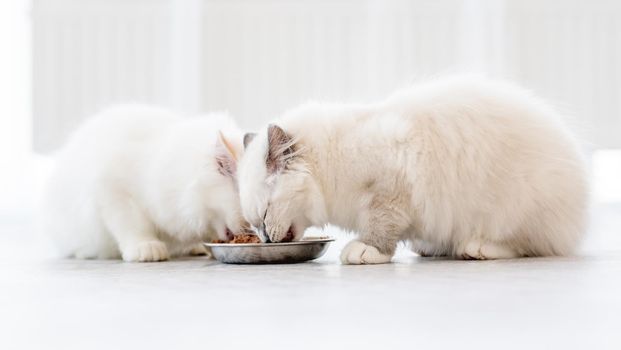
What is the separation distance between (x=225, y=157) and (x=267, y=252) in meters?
0.44

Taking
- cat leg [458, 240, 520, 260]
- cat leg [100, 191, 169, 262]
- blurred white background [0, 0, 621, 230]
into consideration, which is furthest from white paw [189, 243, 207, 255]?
blurred white background [0, 0, 621, 230]

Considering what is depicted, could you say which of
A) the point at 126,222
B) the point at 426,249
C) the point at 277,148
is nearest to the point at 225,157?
the point at 277,148

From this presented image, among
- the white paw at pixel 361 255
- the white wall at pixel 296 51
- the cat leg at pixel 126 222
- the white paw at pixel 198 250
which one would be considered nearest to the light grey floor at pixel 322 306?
the white paw at pixel 361 255

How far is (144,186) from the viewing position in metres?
3.44

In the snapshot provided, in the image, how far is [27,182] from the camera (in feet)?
22.6

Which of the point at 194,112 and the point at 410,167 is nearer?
the point at 410,167

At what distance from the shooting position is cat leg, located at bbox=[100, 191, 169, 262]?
11.2 ft

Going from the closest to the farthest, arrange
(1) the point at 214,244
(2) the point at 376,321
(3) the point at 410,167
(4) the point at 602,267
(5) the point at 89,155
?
1. (2) the point at 376,321
2. (4) the point at 602,267
3. (3) the point at 410,167
4. (1) the point at 214,244
5. (5) the point at 89,155

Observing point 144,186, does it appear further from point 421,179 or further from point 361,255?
point 421,179

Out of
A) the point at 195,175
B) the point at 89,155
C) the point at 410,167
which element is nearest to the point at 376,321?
the point at 410,167

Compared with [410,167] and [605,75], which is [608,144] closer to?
[605,75]

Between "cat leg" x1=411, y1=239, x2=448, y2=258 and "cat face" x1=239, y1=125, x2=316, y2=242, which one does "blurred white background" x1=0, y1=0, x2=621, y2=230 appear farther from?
"cat face" x1=239, y1=125, x2=316, y2=242

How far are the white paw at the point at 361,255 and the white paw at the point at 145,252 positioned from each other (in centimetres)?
91

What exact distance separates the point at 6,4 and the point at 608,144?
533cm
